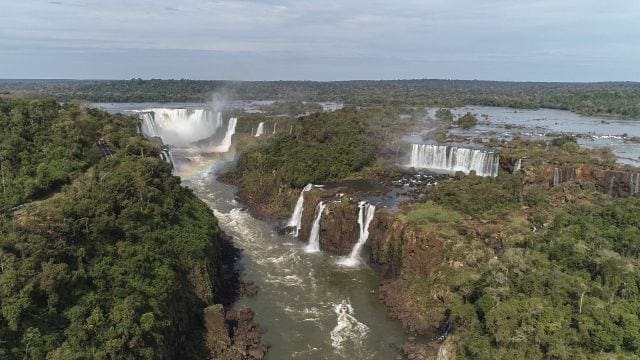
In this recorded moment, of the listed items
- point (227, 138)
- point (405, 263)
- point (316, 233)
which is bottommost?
point (316, 233)

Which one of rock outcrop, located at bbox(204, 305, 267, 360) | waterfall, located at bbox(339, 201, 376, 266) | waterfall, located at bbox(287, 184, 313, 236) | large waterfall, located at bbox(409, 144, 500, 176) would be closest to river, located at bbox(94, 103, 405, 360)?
rock outcrop, located at bbox(204, 305, 267, 360)

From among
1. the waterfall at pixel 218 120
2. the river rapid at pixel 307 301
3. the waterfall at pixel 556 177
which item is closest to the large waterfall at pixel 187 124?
the waterfall at pixel 218 120

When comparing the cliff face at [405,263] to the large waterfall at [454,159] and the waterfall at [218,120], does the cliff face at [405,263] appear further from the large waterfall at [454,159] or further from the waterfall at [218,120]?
the waterfall at [218,120]

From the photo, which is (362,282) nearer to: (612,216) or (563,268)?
(563,268)

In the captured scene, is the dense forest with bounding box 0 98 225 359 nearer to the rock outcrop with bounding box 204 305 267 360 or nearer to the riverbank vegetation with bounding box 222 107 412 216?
the rock outcrop with bounding box 204 305 267 360

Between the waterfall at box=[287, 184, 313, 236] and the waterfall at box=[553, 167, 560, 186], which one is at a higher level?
the waterfall at box=[553, 167, 560, 186]

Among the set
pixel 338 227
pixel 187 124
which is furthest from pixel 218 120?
pixel 338 227

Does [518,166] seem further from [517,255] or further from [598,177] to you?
[517,255]
